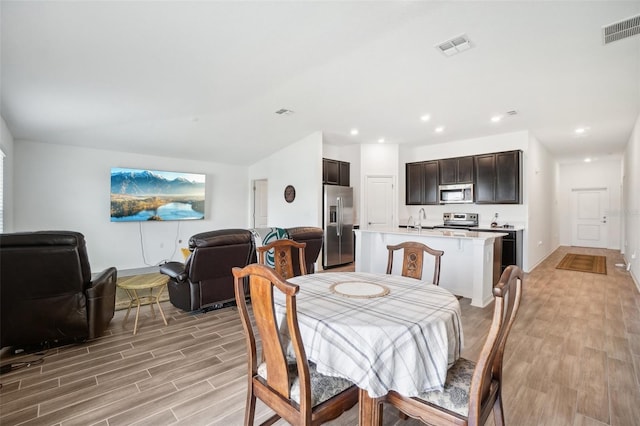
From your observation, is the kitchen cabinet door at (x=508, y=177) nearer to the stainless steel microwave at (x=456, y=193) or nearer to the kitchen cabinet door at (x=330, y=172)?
the stainless steel microwave at (x=456, y=193)

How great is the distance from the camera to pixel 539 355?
255 cm

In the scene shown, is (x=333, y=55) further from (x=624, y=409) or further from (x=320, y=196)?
(x=624, y=409)

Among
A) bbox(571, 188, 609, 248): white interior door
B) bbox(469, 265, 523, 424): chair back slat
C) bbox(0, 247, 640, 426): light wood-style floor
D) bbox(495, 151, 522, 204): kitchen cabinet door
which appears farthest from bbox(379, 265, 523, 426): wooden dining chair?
bbox(571, 188, 609, 248): white interior door

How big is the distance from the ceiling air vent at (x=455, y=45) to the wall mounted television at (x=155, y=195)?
5868 mm

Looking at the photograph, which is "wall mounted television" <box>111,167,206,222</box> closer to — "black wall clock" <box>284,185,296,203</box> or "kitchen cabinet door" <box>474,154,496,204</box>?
"black wall clock" <box>284,185,296,203</box>

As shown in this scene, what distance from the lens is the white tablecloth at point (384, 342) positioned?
1227mm

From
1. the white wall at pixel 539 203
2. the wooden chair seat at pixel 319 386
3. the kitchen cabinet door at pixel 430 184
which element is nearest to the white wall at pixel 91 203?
the kitchen cabinet door at pixel 430 184

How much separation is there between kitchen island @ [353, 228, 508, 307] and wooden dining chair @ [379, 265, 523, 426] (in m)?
2.65

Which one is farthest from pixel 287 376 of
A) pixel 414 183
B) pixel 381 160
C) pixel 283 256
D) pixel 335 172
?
pixel 414 183

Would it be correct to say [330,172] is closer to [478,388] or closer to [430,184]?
[430,184]

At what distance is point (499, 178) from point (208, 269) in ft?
18.5

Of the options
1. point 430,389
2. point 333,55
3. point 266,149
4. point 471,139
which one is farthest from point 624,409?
point 266,149

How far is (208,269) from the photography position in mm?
3326

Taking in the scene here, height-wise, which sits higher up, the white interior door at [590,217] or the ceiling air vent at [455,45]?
the ceiling air vent at [455,45]
